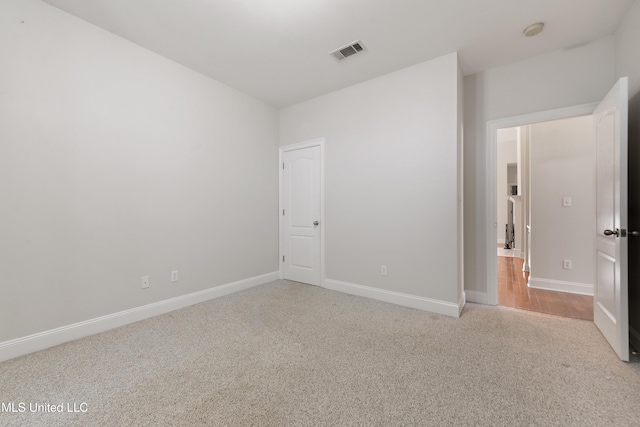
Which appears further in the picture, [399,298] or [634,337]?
[399,298]

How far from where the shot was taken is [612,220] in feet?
6.56

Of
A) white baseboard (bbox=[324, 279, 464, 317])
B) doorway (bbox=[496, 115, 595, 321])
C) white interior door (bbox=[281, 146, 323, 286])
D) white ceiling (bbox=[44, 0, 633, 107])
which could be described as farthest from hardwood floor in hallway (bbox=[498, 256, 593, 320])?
white ceiling (bbox=[44, 0, 633, 107])

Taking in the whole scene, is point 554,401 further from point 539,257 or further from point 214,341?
→ point 539,257

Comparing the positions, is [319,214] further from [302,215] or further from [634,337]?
[634,337]

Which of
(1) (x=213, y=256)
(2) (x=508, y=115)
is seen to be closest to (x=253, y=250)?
(1) (x=213, y=256)

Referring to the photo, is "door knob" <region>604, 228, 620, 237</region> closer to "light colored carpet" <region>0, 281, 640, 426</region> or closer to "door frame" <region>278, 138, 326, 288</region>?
"light colored carpet" <region>0, 281, 640, 426</region>

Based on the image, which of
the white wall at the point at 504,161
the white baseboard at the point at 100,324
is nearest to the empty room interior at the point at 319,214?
the white baseboard at the point at 100,324

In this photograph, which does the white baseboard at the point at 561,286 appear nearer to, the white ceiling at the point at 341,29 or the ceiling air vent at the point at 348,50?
the white ceiling at the point at 341,29

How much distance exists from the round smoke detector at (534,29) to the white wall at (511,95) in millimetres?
527

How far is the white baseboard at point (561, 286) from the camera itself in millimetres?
3280

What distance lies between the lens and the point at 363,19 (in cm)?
226

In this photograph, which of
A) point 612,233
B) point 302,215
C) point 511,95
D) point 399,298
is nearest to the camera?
point 612,233

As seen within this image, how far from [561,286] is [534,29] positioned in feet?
10.4

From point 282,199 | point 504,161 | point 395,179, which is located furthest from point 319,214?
point 504,161
